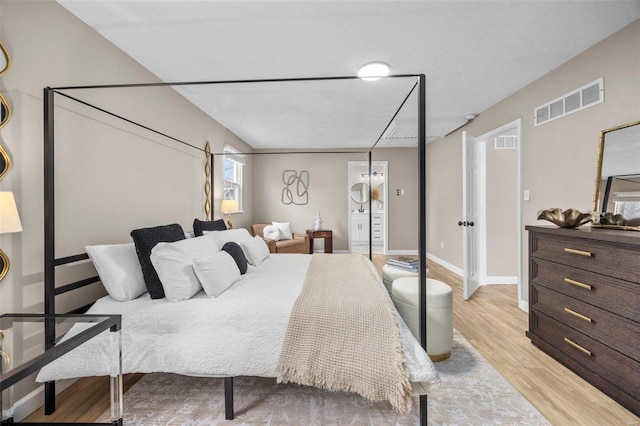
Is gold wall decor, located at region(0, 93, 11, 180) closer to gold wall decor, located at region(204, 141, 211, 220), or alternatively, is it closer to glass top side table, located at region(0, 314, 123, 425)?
glass top side table, located at region(0, 314, 123, 425)

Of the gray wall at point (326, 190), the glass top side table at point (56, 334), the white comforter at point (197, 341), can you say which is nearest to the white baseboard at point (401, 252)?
the gray wall at point (326, 190)

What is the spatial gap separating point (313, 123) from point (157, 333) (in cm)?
342

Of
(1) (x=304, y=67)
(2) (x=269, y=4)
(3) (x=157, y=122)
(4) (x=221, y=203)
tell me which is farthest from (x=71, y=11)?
(4) (x=221, y=203)

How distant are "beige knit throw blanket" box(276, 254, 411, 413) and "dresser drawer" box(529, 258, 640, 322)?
1.38m

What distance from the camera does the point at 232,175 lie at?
502cm

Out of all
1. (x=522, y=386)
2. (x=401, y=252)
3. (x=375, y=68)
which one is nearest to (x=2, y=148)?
(x=375, y=68)

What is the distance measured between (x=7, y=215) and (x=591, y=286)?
3.25 meters

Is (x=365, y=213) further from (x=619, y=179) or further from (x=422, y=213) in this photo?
(x=422, y=213)

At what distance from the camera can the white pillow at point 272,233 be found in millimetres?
5116

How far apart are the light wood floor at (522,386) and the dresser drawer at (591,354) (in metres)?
0.12

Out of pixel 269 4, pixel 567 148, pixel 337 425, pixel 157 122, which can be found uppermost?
pixel 269 4

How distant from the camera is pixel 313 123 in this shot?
4.18m

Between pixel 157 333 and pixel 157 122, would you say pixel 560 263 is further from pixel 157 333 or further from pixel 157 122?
pixel 157 122

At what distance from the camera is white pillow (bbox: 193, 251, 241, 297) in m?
1.74
